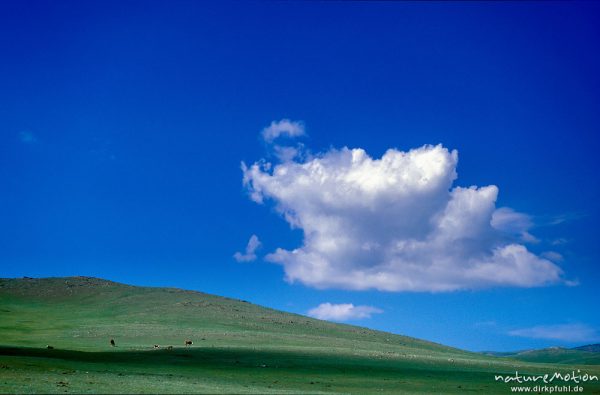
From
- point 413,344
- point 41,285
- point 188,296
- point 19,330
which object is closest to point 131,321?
point 19,330

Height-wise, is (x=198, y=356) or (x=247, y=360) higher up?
(x=198, y=356)

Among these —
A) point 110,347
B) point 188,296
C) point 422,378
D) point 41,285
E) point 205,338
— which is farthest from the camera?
point 41,285

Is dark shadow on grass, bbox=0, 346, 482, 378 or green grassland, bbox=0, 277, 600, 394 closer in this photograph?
green grassland, bbox=0, 277, 600, 394

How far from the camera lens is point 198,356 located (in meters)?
47.1

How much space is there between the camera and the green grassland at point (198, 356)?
29391 mm

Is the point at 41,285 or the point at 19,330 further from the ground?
the point at 41,285

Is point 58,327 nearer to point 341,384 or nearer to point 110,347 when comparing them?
point 110,347

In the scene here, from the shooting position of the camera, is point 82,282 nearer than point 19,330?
No

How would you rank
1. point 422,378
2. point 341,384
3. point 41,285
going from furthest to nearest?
1. point 41,285
2. point 422,378
3. point 341,384

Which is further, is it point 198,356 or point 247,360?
point 198,356

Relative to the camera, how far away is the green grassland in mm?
29391

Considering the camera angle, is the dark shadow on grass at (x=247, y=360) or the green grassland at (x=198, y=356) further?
the dark shadow on grass at (x=247, y=360)

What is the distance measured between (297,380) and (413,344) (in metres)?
60.8

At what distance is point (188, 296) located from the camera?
121 meters
